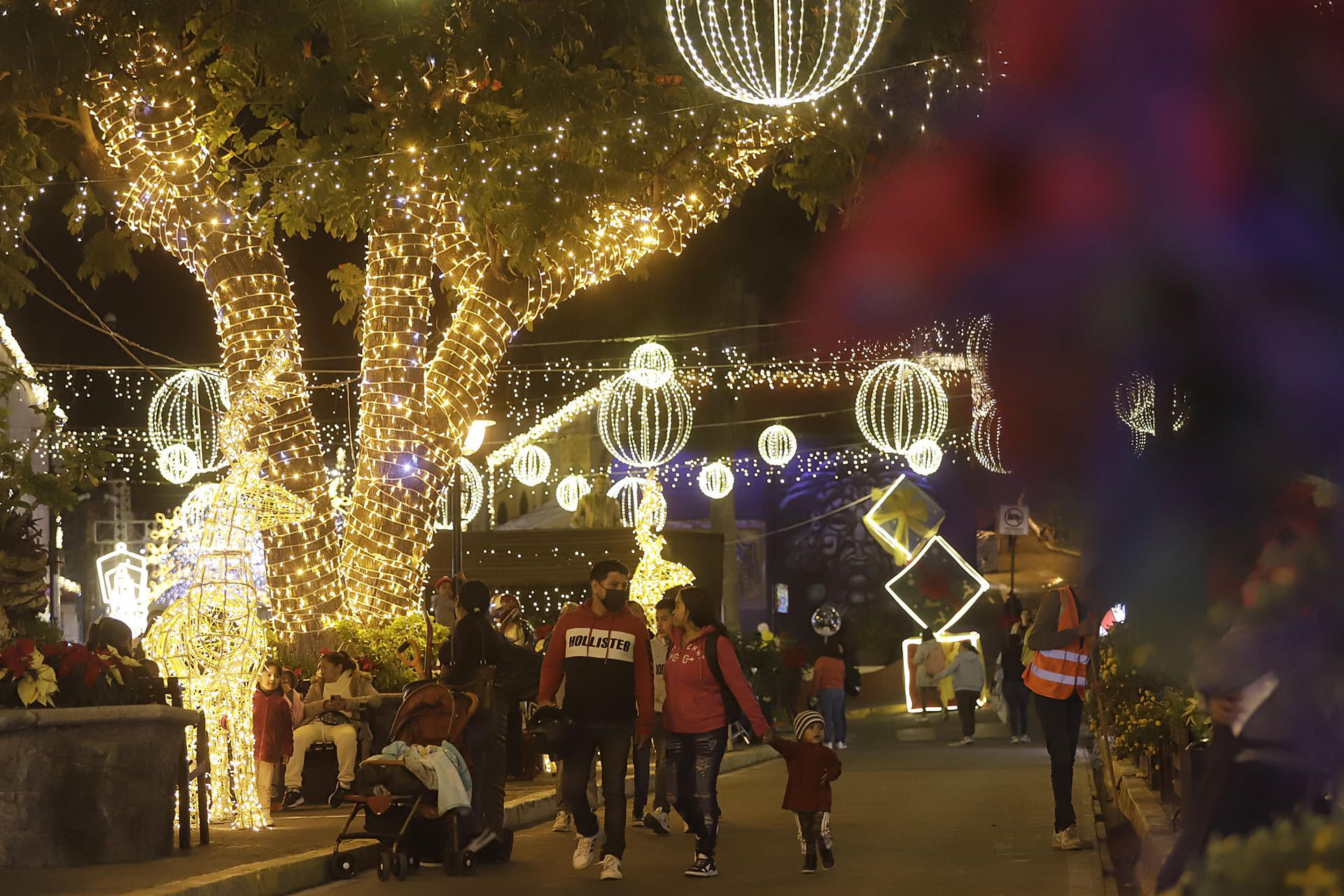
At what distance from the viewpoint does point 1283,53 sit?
2877mm

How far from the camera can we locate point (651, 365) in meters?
27.8

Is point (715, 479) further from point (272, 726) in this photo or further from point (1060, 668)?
point (1060, 668)

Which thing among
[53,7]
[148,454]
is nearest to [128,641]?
[53,7]

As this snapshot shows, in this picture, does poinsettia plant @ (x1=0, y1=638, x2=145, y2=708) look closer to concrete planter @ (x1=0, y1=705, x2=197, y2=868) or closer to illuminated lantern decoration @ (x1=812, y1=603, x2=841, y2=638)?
concrete planter @ (x1=0, y1=705, x2=197, y2=868)

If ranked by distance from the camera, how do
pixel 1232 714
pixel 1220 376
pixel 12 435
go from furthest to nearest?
pixel 12 435
pixel 1232 714
pixel 1220 376

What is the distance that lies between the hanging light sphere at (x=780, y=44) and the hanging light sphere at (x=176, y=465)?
2166 centimetres

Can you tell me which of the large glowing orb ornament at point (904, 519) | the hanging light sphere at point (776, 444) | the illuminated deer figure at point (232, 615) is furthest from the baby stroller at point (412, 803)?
the large glowing orb ornament at point (904, 519)

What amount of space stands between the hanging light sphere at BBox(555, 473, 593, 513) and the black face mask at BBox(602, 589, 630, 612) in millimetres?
25180

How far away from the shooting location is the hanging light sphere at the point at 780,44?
1052 cm

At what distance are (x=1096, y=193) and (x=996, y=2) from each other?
0.47m

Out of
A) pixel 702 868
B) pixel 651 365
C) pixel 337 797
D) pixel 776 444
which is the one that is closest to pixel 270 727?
pixel 337 797

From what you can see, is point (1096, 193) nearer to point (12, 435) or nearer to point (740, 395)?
point (12, 435)

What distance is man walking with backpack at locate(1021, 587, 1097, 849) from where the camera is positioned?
441 inches

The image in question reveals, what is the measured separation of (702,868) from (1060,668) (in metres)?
2.65
